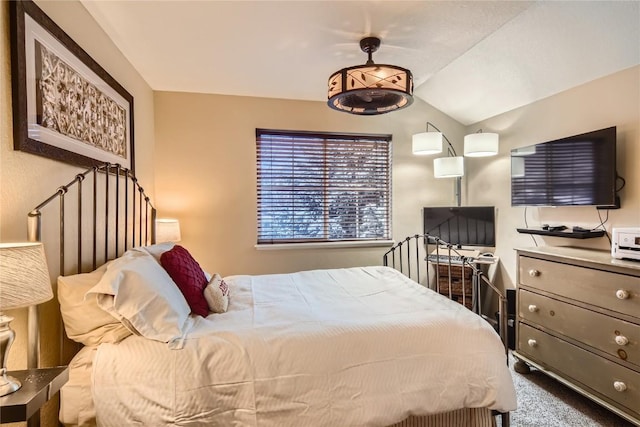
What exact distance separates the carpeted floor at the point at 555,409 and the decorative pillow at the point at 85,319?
224 cm

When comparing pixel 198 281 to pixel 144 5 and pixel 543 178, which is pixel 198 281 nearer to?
pixel 144 5

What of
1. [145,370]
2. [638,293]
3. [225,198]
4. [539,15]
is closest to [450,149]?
[539,15]

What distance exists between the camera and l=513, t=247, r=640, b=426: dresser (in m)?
1.76

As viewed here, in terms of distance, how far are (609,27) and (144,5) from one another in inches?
115

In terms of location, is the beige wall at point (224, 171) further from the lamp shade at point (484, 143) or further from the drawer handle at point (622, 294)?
the drawer handle at point (622, 294)

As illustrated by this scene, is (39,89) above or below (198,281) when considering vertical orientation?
above

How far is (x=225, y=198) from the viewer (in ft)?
10.4

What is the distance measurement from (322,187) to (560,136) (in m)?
2.22

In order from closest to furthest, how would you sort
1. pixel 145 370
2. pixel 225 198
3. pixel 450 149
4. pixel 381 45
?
1. pixel 145 370
2. pixel 381 45
3. pixel 225 198
4. pixel 450 149

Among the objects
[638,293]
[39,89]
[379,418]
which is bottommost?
[379,418]

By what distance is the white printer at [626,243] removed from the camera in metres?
1.84

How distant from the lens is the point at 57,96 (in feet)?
4.83

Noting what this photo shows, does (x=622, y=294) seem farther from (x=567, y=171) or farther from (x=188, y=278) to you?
(x=188, y=278)

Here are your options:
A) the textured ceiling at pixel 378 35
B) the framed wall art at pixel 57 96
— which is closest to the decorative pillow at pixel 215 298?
the framed wall art at pixel 57 96
